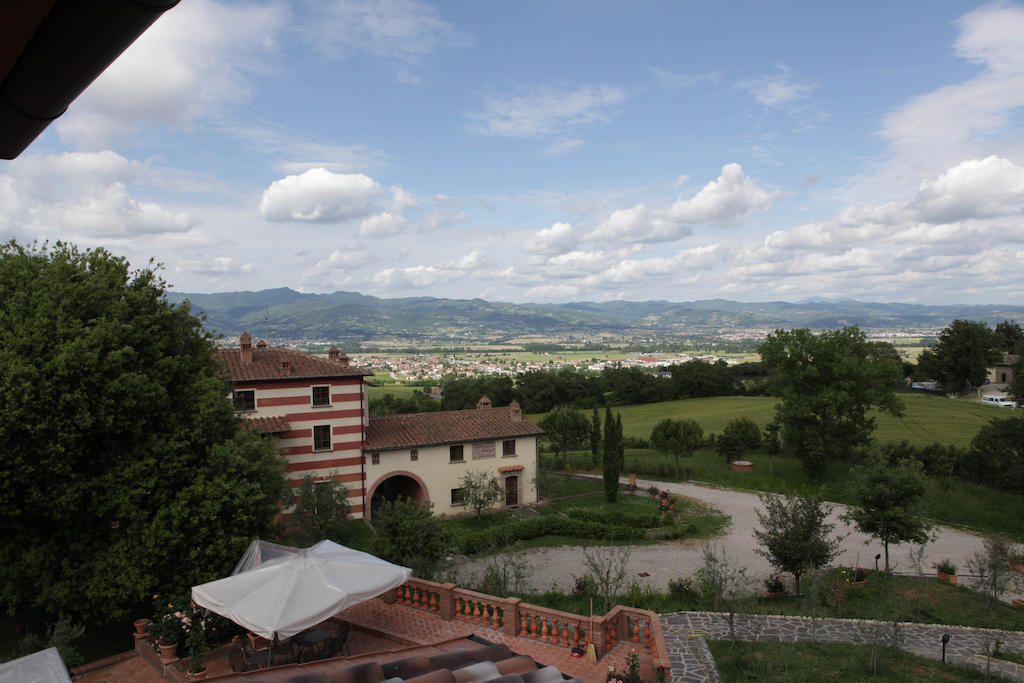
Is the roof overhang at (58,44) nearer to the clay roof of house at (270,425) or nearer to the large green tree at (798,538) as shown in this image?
the large green tree at (798,538)

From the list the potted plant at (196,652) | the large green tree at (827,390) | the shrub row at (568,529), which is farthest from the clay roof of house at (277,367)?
the large green tree at (827,390)

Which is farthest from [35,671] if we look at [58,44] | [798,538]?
[798,538]

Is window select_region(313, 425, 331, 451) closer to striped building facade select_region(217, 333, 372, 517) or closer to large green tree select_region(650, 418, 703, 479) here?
striped building facade select_region(217, 333, 372, 517)

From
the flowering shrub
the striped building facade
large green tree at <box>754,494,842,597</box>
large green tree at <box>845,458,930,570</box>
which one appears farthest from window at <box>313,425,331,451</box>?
large green tree at <box>845,458,930,570</box>

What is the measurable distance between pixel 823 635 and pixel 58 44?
19.1 meters

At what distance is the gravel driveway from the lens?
22844 millimetres

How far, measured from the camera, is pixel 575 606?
1825 centimetres

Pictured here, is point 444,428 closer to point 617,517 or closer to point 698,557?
point 617,517

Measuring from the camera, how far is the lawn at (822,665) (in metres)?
12.1

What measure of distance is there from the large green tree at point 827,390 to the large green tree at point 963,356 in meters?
40.8

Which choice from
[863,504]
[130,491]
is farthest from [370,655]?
[863,504]

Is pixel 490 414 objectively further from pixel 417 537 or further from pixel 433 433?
pixel 417 537

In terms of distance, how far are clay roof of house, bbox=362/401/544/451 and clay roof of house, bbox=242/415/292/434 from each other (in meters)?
4.06

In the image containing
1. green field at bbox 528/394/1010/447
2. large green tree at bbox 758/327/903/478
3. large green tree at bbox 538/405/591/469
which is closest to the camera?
large green tree at bbox 758/327/903/478
